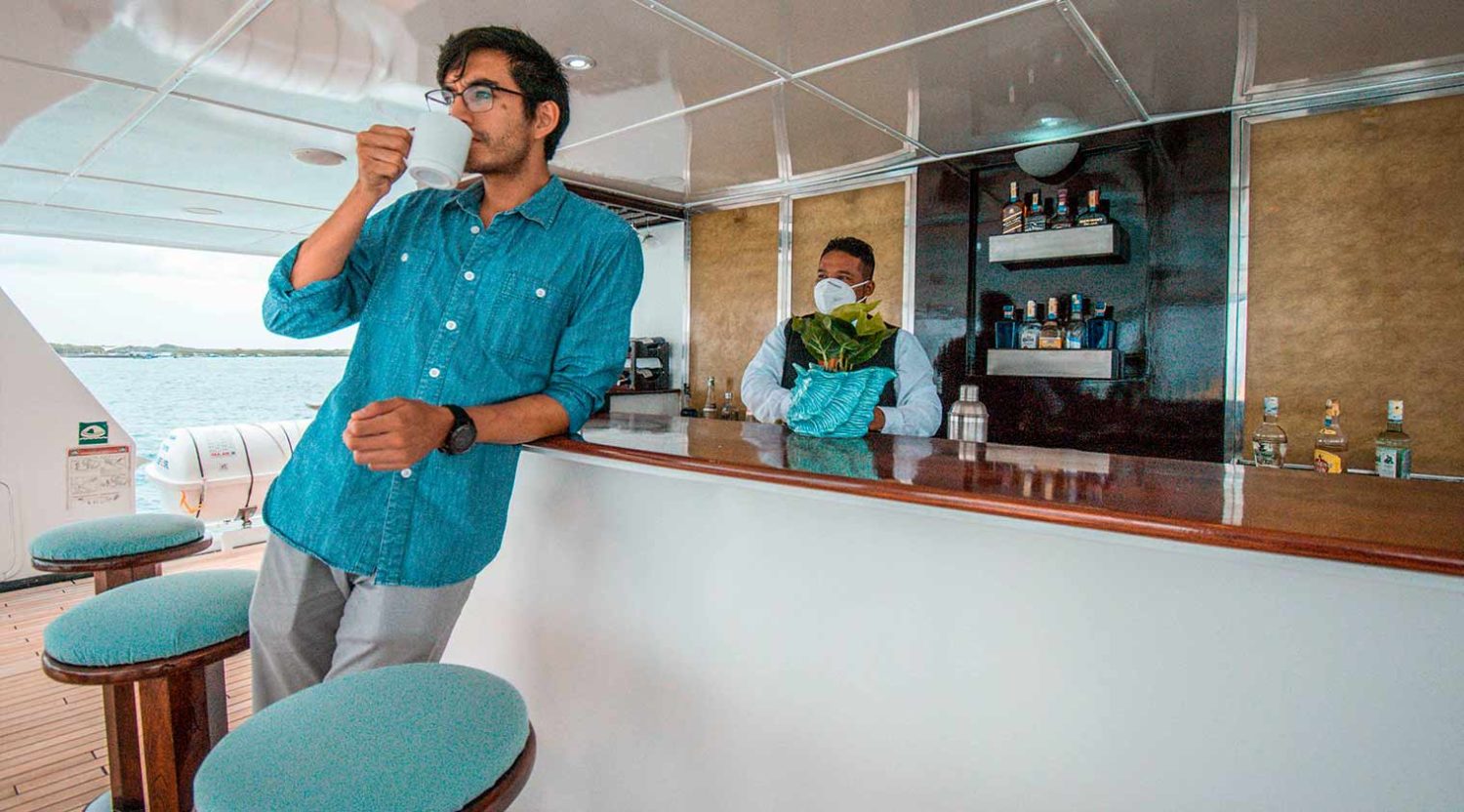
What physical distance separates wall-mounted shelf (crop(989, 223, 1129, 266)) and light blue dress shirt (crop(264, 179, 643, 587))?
109 inches

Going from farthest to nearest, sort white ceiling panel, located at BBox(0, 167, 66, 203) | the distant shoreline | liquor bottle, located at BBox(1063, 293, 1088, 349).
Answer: the distant shoreline < white ceiling panel, located at BBox(0, 167, 66, 203) < liquor bottle, located at BBox(1063, 293, 1088, 349)

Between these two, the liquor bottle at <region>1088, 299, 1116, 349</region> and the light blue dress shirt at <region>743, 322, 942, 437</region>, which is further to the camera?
the liquor bottle at <region>1088, 299, 1116, 349</region>

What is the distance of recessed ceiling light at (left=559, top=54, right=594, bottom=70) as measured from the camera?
2752 millimetres

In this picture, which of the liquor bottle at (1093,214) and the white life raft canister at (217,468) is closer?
the liquor bottle at (1093,214)

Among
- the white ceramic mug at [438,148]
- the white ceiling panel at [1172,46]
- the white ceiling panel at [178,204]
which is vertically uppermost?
→ the white ceiling panel at [1172,46]

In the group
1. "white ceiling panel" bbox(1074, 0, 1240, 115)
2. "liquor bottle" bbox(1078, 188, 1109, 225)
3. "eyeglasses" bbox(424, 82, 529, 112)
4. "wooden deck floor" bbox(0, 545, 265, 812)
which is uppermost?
"white ceiling panel" bbox(1074, 0, 1240, 115)

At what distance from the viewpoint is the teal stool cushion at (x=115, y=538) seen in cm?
169

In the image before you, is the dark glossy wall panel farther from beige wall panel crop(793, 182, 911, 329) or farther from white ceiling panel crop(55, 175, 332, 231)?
white ceiling panel crop(55, 175, 332, 231)

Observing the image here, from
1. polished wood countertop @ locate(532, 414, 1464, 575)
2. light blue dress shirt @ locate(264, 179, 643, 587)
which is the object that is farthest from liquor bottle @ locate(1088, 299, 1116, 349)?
light blue dress shirt @ locate(264, 179, 643, 587)

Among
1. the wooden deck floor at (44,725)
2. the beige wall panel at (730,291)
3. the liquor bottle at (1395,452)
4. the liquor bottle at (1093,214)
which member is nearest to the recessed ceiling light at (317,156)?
the beige wall panel at (730,291)

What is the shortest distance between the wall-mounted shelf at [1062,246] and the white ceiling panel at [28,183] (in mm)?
5170

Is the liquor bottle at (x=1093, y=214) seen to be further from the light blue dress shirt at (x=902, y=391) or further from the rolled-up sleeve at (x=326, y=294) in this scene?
the rolled-up sleeve at (x=326, y=294)

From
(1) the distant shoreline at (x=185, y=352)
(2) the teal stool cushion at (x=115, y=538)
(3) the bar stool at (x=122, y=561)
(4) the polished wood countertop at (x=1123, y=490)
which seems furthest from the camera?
(1) the distant shoreline at (x=185, y=352)

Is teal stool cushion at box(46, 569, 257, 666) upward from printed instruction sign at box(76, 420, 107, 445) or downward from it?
downward
